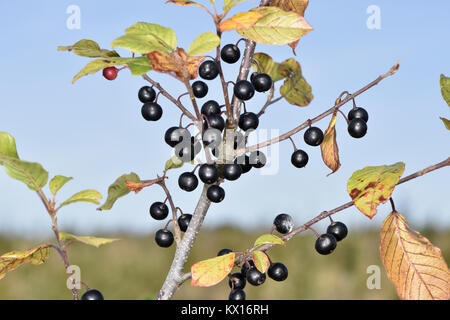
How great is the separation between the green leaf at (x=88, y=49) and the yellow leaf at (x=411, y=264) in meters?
0.98

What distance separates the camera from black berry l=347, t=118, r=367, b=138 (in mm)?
1461

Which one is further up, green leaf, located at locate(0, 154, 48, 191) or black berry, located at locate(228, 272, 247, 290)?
green leaf, located at locate(0, 154, 48, 191)

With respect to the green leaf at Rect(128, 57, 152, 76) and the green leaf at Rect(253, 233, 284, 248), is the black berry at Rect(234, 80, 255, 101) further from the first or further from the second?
the green leaf at Rect(253, 233, 284, 248)

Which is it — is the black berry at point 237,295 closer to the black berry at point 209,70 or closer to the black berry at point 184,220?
the black berry at point 184,220

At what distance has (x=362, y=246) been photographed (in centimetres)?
592

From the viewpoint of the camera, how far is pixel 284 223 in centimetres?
155

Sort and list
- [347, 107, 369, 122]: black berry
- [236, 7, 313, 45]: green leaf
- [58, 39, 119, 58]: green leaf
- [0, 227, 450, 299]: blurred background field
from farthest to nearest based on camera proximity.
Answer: [0, 227, 450, 299]: blurred background field < [347, 107, 369, 122]: black berry < [58, 39, 119, 58]: green leaf < [236, 7, 313, 45]: green leaf

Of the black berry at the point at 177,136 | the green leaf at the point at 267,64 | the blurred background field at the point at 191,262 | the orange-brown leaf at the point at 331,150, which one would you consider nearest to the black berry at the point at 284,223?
the orange-brown leaf at the point at 331,150

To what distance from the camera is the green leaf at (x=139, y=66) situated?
3.58ft

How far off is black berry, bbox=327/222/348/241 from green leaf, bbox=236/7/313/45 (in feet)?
→ 2.15

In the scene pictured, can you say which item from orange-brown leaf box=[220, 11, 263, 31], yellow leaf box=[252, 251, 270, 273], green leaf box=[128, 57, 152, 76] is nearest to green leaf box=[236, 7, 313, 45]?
orange-brown leaf box=[220, 11, 263, 31]

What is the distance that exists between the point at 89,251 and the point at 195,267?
559cm

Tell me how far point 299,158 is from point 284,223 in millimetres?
225
